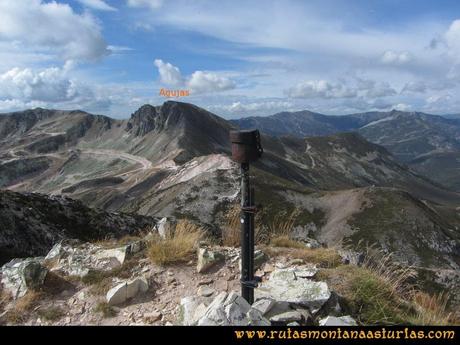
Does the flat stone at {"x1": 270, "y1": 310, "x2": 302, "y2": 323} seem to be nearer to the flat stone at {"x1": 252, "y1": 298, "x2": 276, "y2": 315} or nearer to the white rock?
the flat stone at {"x1": 252, "y1": 298, "x2": 276, "y2": 315}

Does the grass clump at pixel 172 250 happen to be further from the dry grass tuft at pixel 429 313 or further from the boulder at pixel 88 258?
the dry grass tuft at pixel 429 313

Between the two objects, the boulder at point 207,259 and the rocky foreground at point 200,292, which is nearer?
the rocky foreground at point 200,292

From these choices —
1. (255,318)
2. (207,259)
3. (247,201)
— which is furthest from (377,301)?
(207,259)

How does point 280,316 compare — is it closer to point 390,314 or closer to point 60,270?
point 390,314

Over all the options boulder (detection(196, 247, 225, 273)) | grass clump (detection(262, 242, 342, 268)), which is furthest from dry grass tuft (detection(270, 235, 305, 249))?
boulder (detection(196, 247, 225, 273))

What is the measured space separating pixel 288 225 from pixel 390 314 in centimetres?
493

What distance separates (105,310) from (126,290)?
59cm

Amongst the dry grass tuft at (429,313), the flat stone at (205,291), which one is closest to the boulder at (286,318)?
the flat stone at (205,291)

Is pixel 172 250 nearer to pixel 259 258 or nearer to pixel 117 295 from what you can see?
pixel 117 295

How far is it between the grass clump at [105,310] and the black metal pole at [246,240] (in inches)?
103

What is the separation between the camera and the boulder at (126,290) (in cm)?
863

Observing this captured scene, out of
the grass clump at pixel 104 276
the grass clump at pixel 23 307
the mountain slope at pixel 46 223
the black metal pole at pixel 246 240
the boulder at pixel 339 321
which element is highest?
the black metal pole at pixel 246 240
